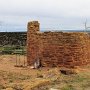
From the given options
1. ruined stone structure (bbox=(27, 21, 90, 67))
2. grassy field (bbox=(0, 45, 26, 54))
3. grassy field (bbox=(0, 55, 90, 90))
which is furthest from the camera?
grassy field (bbox=(0, 45, 26, 54))

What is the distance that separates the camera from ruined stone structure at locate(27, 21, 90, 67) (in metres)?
14.1

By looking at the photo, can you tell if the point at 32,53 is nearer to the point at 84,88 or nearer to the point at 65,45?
the point at 65,45

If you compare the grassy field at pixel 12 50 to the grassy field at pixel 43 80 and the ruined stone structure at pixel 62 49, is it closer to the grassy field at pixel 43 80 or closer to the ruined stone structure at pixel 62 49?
the ruined stone structure at pixel 62 49

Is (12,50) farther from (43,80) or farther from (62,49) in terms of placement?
(43,80)

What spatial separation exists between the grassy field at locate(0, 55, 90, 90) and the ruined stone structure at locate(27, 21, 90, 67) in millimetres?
619

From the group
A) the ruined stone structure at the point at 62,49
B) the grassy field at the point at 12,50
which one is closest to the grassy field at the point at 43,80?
the ruined stone structure at the point at 62,49

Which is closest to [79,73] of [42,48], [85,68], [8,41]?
[85,68]

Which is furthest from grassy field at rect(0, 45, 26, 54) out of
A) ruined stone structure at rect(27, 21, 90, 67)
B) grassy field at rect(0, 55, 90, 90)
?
grassy field at rect(0, 55, 90, 90)

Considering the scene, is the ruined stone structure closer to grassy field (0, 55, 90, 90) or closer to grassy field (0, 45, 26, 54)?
grassy field (0, 55, 90, 90)

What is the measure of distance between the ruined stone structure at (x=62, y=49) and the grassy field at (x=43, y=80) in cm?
62

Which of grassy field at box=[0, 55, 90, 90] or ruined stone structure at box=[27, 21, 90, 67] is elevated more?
ruined stone structure at box=[27, 21, 90, 67]

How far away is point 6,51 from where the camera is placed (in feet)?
73.5

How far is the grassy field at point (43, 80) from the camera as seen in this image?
10.5 metres

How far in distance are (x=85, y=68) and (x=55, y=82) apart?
10.3ft
